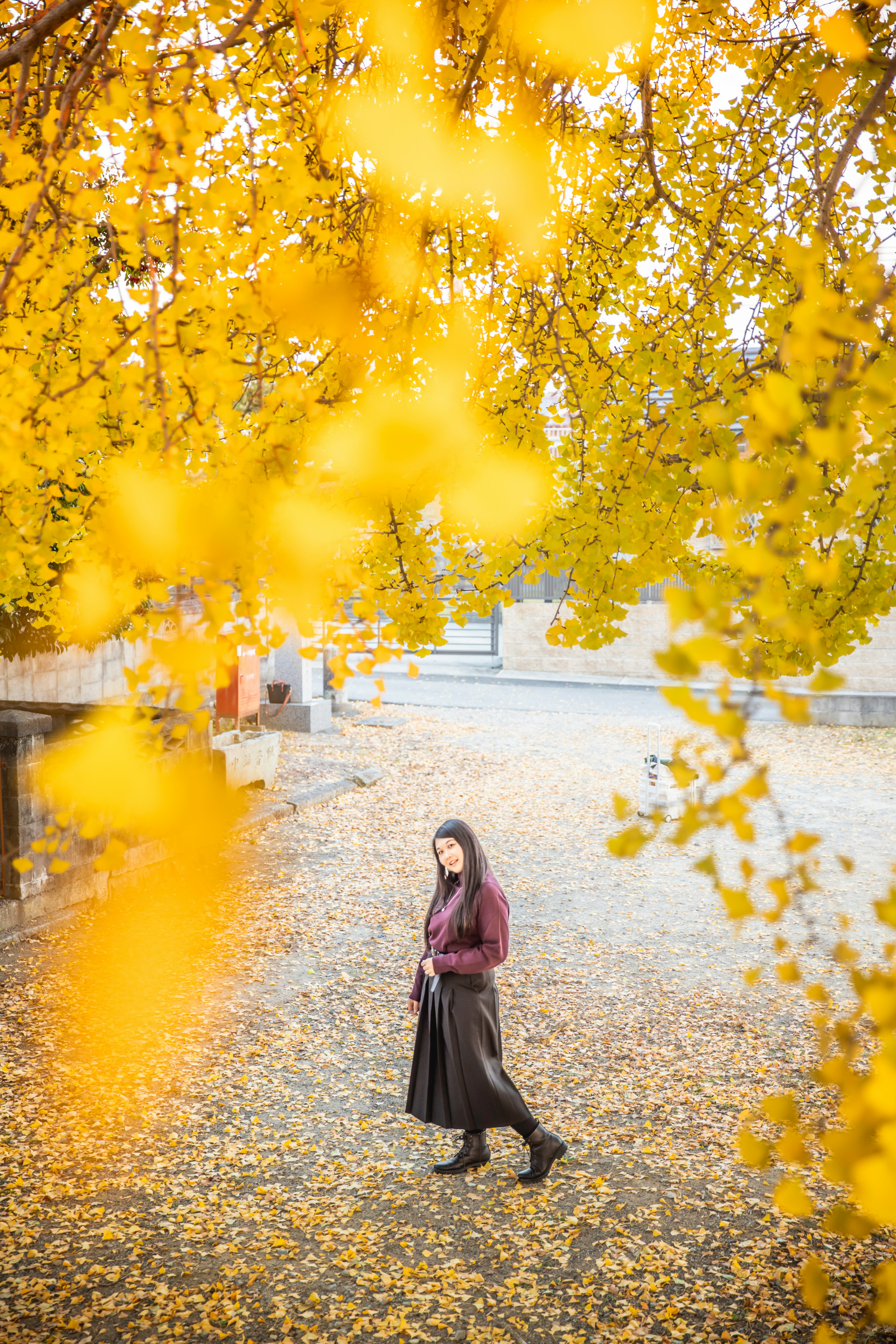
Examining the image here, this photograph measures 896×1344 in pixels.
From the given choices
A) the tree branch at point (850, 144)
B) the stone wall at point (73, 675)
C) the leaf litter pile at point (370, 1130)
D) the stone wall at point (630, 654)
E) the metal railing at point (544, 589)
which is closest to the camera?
the tree branch at point (850, 144)

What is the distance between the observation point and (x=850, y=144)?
7.63ft

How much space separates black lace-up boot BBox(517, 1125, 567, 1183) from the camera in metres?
4.18

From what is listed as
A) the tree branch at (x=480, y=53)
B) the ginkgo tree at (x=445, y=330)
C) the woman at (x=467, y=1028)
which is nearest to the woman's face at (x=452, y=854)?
the woman at (x=467, y=1028)

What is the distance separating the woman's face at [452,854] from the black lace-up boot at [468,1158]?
113 centimetres

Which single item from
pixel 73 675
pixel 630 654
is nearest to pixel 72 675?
pixel 73 675

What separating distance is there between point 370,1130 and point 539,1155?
88 centimetres

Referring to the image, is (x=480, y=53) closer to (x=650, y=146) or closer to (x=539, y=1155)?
(x=650, y=146)

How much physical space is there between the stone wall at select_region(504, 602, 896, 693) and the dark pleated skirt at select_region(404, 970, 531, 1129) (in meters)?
14.0

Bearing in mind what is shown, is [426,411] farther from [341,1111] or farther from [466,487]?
[341,1111]

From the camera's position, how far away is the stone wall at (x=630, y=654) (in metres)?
17.2

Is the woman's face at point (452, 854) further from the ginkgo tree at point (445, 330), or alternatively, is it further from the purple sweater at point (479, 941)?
the ginkgo tree at point (445, 330)

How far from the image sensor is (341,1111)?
478 centimetres

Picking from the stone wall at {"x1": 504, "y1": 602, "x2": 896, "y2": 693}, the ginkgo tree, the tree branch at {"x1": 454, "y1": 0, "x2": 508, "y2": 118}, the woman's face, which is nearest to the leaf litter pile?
the woman's face

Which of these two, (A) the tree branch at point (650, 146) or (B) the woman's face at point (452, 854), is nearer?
(A) the tree branch at point (650, 146)
